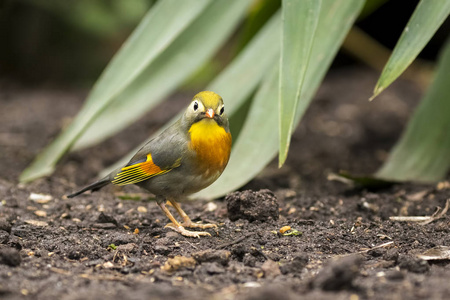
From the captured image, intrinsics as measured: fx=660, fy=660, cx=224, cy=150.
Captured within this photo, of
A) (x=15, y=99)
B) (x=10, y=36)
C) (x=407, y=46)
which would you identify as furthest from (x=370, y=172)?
(x=10, y=36)

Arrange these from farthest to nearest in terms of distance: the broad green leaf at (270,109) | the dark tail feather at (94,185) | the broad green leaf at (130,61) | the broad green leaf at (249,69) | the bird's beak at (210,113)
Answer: the broad green leaf at (249,69) → the broad green leaf at (130,61) → the dark tail feather at (94,185) → the broad green leaf at (270,109) → the bird's beak at (210,113)

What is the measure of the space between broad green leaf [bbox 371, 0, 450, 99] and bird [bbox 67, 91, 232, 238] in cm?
93

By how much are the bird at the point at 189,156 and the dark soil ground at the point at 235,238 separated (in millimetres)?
223

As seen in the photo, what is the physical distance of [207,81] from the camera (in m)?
8.62

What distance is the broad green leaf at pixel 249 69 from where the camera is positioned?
4.57 metres

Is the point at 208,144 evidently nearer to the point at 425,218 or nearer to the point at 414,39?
the point at 414,39

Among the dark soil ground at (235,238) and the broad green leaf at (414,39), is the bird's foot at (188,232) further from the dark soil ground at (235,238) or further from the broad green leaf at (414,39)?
the broad green leaf at (414,39)

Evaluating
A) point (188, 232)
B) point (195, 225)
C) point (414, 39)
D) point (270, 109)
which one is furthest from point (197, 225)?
point (414, 39)

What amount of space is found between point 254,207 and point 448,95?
71.7 inches

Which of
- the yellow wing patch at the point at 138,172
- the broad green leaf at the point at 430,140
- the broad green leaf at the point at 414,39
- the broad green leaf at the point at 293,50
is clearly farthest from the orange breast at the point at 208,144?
the broad green leaf at the point at 430,140

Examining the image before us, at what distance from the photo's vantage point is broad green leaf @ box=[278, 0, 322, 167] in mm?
3254

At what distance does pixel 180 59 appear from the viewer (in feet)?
15.8

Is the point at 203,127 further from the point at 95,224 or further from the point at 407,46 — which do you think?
the point at 407,46

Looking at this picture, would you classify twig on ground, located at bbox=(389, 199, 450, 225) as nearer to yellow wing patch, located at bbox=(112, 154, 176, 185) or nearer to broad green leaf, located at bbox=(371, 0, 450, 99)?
broad green leaf, located at bbox=(371, 0, 450, 99)
